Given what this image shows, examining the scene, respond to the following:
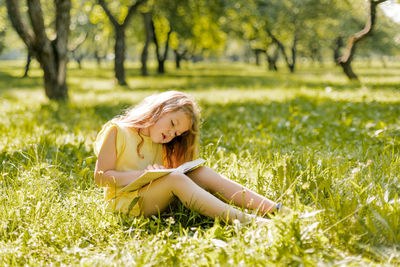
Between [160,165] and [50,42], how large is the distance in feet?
25.4

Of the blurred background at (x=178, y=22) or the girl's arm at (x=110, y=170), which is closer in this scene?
the girl's arm at (x=110, y=170)

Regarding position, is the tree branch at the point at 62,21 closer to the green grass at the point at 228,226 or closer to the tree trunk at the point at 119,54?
the tree trunk at the point at 119,54

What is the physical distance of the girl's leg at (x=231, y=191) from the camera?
2.69 metres

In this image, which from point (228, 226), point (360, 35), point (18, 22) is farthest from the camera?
point (360, 35)

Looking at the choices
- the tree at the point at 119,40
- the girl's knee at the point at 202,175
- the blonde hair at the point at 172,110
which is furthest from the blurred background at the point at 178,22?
the girl's knee at the point at 202,175

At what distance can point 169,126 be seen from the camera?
292cm

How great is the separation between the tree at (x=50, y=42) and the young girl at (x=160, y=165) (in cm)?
691

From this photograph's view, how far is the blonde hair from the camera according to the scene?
2.93 meters

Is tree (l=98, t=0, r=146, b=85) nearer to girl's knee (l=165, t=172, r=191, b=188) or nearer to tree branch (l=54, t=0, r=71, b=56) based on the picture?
tree branch (l=54, t=0, r=71, b=56)

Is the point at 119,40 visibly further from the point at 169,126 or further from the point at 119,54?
the point at 169,126

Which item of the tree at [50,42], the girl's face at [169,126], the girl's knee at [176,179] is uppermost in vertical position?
the tree at [50,42]

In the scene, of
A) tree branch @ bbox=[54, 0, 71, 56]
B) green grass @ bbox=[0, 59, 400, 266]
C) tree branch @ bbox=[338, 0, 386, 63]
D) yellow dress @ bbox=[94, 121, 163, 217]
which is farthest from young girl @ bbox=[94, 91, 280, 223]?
tree branch @ bbox=[338, 0, 386, 63]

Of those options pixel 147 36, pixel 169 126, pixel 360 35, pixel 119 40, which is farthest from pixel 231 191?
pixel 147 36

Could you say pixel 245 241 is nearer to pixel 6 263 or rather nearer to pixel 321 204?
pixel 321 204
